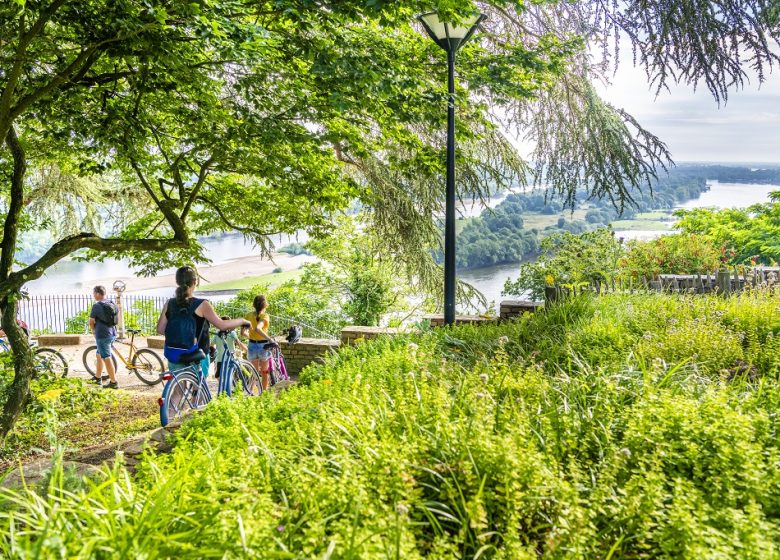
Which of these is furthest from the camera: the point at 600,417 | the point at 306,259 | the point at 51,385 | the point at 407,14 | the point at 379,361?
the point at 306,259

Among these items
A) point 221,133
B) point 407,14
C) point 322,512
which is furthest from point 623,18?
point 322,512

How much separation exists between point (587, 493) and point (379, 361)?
257cm

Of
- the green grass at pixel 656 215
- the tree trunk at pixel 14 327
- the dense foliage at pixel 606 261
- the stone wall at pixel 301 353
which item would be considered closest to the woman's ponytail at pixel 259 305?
the stone wall at pixel 301 353

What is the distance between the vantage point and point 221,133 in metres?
7.49

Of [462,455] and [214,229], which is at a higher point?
[214,229]

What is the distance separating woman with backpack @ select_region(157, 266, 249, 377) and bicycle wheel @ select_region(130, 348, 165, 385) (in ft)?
18.8

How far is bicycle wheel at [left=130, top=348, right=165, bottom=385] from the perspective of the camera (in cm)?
1101

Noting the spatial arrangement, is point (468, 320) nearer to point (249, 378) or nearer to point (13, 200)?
point (249, 378)

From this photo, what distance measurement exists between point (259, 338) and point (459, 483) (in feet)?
16.5

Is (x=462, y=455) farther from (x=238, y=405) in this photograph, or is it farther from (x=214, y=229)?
(x=214, y=229)

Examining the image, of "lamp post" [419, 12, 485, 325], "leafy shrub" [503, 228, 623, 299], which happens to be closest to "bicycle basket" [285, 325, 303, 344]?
"lamp post" [419, 12, 485, 325]

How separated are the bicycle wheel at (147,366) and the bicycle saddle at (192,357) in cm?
575

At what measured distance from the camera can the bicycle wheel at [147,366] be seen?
11.0 meters

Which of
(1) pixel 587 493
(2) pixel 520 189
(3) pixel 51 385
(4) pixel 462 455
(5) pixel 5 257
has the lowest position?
(3) pixel 51 385
